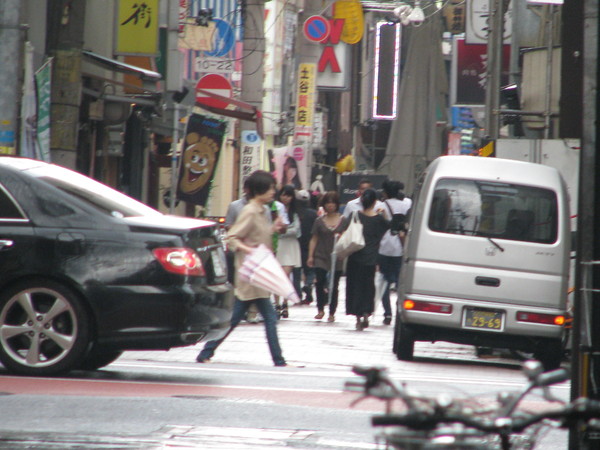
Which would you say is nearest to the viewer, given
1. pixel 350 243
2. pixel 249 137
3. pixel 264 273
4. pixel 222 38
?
pixel 264 273

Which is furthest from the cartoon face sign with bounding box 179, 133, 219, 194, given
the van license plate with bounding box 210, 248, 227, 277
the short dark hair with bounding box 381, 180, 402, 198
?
the van license plate with bounding box 210, 248, 227, 277

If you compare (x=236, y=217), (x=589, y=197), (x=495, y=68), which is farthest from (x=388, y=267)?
(x=589, y=197)

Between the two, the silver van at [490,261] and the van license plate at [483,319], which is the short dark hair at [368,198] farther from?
the van license plate at [483,319]

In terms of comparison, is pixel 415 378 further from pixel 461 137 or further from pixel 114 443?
pixel 461 137

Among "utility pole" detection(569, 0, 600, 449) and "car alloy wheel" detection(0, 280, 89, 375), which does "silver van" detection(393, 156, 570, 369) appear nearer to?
"car alloy wheel" detection(0, 280, 89, 375)

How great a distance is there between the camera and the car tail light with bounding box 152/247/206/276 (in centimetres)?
960

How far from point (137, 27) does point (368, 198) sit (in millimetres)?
6761

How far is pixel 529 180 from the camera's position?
519 inches

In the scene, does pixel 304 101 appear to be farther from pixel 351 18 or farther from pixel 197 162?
pixel 197 162

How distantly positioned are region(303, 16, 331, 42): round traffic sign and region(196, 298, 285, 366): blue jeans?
29.1m

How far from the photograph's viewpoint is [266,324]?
11547mm

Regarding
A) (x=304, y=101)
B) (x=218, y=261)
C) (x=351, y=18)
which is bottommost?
(x=218, y=261)

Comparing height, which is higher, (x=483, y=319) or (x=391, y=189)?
(x=391, y=189)

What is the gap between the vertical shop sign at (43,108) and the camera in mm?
16500
